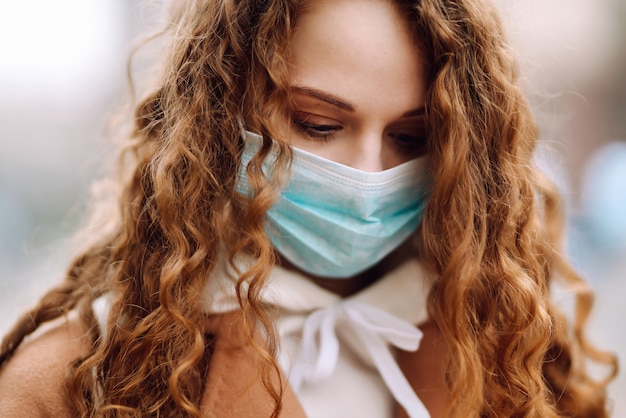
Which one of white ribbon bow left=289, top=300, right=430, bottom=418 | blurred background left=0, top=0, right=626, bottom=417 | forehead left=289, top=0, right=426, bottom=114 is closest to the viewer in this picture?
forehead left=289, top=0, right=426, bottom=114

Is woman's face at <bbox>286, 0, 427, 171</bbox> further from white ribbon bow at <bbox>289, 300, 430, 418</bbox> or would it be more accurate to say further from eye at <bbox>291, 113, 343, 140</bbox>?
Answer: white ribbon bow at <bbox>289, 300, 430, 418</bbox>

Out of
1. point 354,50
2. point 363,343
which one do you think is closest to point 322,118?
point 354,50

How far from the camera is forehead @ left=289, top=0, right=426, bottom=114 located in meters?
1.25

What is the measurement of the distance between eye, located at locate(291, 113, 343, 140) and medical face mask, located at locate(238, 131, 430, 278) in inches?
2.0

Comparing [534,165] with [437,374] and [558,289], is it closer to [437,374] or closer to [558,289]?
[558,289]

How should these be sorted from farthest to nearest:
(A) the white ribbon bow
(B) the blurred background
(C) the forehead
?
(B) the blurred background → (A) the white ribbon bow → (C) the forehead

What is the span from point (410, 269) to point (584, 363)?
1.73ft

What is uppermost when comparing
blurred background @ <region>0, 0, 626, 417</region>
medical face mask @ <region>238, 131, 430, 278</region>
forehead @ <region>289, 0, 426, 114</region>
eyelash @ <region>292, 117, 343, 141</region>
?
forehead @ <region>289, 0, 426, 114</region>

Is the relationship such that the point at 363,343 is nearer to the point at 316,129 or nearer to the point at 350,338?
the point at 350,338

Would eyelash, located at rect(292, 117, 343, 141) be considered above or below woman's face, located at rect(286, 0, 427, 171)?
below

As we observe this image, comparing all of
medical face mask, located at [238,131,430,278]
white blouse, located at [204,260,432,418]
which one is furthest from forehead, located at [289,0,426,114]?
white blouse, located at [204,260,432,418]

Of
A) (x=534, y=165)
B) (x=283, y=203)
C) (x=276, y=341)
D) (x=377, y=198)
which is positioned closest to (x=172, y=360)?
(x=276, y=341)

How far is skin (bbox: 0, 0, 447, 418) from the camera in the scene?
1250mm

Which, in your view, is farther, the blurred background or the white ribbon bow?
the blurred background
